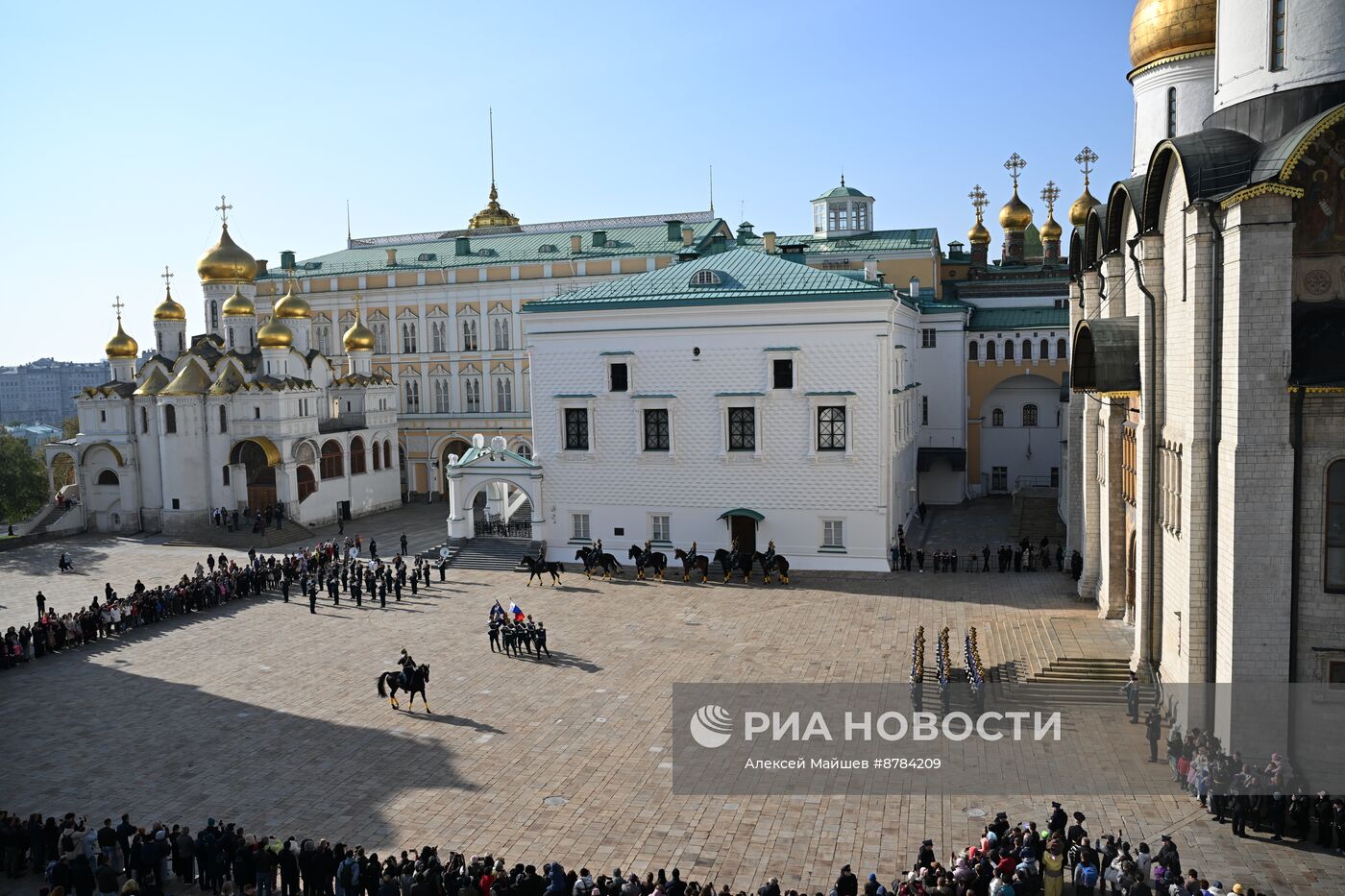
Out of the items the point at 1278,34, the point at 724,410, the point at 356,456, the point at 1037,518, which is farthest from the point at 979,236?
the point at 1278,34

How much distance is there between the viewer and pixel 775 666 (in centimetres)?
2267

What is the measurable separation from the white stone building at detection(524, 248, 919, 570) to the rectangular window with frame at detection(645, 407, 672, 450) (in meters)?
0.04

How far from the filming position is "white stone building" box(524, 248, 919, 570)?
32.1 meters

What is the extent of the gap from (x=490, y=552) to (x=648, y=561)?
21.1 ft

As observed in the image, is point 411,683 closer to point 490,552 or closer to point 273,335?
point 490,552

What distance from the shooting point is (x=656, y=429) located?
34281 millimetres

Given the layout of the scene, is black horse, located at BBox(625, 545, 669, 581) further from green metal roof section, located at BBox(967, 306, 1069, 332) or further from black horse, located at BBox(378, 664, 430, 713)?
green metal roof section, located at BBox(967, 306, 1069, 332)

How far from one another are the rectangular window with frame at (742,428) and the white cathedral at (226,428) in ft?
66.9

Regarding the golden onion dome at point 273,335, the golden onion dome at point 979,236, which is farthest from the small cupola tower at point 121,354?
the golden onion dome at point 979,236

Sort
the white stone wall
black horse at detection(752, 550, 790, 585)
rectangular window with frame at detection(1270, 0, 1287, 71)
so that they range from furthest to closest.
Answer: the white stone wall < black horse at detection(752, 550, 790, 585) < rectangular window with frame at detection(1270, 0, 1287, 71)

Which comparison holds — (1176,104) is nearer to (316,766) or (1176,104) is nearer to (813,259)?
(316,766)

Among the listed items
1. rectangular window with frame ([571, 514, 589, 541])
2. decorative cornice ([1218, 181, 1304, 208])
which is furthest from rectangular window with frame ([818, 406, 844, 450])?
decorative cornice ([1218, 181, 1304, 208])

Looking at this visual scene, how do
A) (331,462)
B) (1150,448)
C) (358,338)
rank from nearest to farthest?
(1150,448) → (331,462) → (358,338)

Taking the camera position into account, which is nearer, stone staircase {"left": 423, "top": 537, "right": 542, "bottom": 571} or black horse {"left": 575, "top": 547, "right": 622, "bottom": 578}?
black horse {"left": 575, "top": 547, "right": 622, "bottom": 578}
